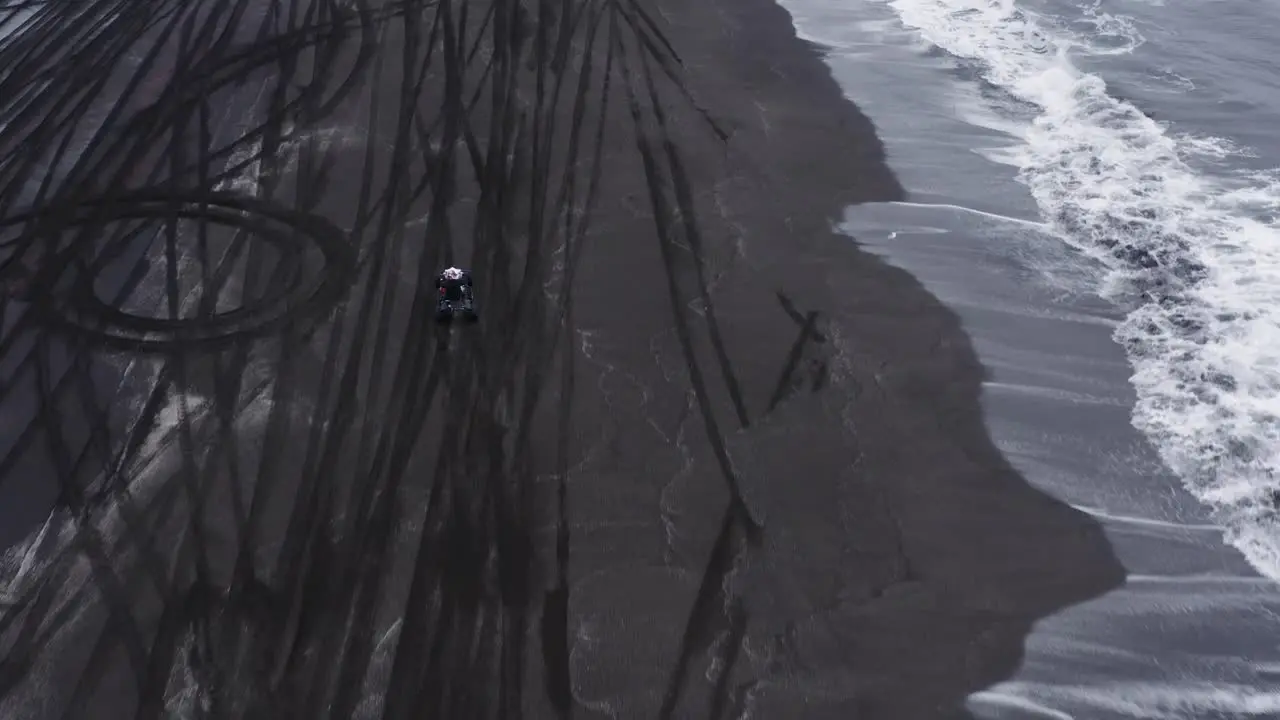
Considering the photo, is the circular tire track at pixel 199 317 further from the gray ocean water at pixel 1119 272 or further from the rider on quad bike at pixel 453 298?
the gray ocean water at pixel 1119 272

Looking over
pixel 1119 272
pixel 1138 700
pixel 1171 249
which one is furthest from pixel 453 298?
pixel 1171 249

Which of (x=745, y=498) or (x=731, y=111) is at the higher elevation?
(x=731, y=111)

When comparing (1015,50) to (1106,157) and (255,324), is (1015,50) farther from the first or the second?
(255,324)

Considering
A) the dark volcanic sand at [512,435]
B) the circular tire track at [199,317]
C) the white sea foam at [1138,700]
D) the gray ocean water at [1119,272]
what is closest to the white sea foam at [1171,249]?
the gray ocean water at [1119,272]

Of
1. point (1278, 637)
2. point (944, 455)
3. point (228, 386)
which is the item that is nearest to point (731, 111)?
point (944, 455)

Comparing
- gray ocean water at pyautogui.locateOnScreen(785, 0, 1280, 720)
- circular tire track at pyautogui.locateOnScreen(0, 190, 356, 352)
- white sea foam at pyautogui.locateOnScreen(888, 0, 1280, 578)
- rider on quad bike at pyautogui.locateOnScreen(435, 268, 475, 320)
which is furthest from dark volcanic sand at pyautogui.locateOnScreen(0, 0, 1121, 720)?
white sea foam at pyautogui.locateOnScreen(888, 0, 1280, 578)
